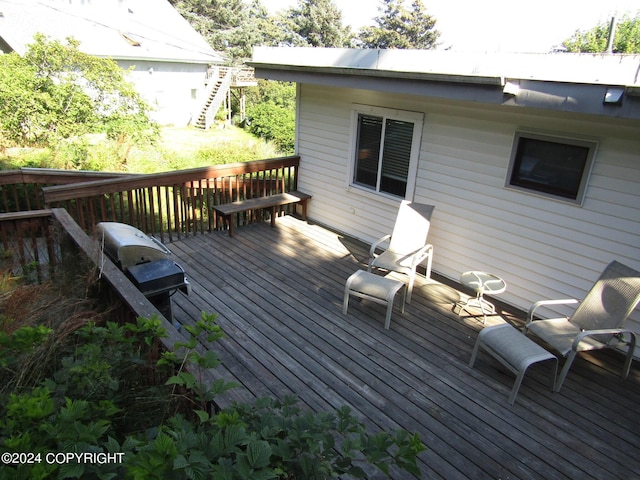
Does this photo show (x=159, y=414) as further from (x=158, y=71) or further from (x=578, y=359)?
(x=158, y=71)

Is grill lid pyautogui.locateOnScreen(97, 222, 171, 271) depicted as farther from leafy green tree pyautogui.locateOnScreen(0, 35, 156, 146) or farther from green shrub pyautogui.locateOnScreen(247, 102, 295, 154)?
green shrub pyautogui.locateOnScreen(247, 102, 295, 154)

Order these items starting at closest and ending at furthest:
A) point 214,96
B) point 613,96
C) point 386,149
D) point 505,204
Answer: point 613,96 → point 505,204 → point 386,149 → point 214,96

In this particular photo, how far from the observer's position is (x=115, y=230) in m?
3.61

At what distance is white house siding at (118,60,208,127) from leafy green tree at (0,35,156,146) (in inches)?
300

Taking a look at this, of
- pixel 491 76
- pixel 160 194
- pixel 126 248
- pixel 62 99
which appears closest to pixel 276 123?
pixel 62 99

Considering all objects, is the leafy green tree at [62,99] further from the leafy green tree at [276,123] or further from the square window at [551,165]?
the square window at [551,165]

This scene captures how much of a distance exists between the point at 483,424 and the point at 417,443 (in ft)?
6.17

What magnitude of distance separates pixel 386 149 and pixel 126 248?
3568 mm

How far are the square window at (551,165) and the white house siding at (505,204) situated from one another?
2.9 inches

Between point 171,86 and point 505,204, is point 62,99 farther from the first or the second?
point 171,86

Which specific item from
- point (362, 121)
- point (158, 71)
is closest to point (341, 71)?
point (362, 121)

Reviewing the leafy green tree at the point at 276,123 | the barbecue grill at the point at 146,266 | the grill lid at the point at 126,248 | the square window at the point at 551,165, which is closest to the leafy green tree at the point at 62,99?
the grill lid at the point at 126,248

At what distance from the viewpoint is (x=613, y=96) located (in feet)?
10.5

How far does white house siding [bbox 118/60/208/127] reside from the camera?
58.6ft
